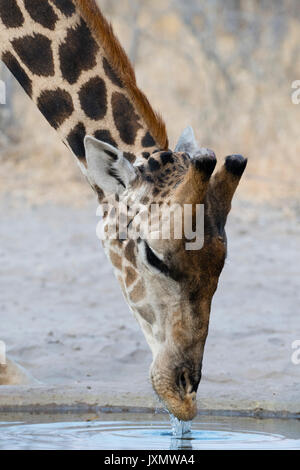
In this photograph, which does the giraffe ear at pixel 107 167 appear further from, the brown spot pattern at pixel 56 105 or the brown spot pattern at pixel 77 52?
the brown spot pattern at pixel 77 52

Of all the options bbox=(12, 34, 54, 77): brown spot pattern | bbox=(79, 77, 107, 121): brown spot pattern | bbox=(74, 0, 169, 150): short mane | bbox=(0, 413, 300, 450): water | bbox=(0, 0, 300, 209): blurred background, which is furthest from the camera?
bbox=(0, 0, 300, 209): blurred background

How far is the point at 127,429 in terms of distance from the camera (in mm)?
5684

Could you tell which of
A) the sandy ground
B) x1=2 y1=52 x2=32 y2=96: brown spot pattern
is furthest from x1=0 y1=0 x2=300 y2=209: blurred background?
x1=2 y1=52 x2=32 y2=96: brown spot pattern

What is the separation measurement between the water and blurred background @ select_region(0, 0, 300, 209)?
705cm

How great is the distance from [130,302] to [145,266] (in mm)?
297

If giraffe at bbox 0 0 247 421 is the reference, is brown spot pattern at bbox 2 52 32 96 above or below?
above

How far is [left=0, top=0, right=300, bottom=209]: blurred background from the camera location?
1377cm

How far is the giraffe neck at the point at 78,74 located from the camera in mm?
5578

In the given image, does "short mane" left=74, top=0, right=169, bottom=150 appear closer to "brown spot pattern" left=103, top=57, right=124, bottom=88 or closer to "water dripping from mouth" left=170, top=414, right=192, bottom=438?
"brown spot pattern" left=103, top=57, right=124, bottom=88

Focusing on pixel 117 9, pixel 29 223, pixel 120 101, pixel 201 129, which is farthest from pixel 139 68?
pixel 120 101

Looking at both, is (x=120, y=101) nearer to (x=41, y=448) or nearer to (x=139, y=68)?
(x=41, y=448)

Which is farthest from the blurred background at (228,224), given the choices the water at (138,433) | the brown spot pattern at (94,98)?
the brown spot pattern at (94,98)

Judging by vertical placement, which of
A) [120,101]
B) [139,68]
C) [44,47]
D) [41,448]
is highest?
[139,68]

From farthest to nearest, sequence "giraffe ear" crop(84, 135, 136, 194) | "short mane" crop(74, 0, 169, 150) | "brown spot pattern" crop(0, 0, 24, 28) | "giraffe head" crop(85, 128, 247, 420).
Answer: "brown spot pattern" crop(0, 0, 24, 28)
"short mane" crop(74, 0, 169, 150)
"giraffe ear" crop(84, 135, 136, 194)
"giraffe head" crop(85, 128, 247, 420)
